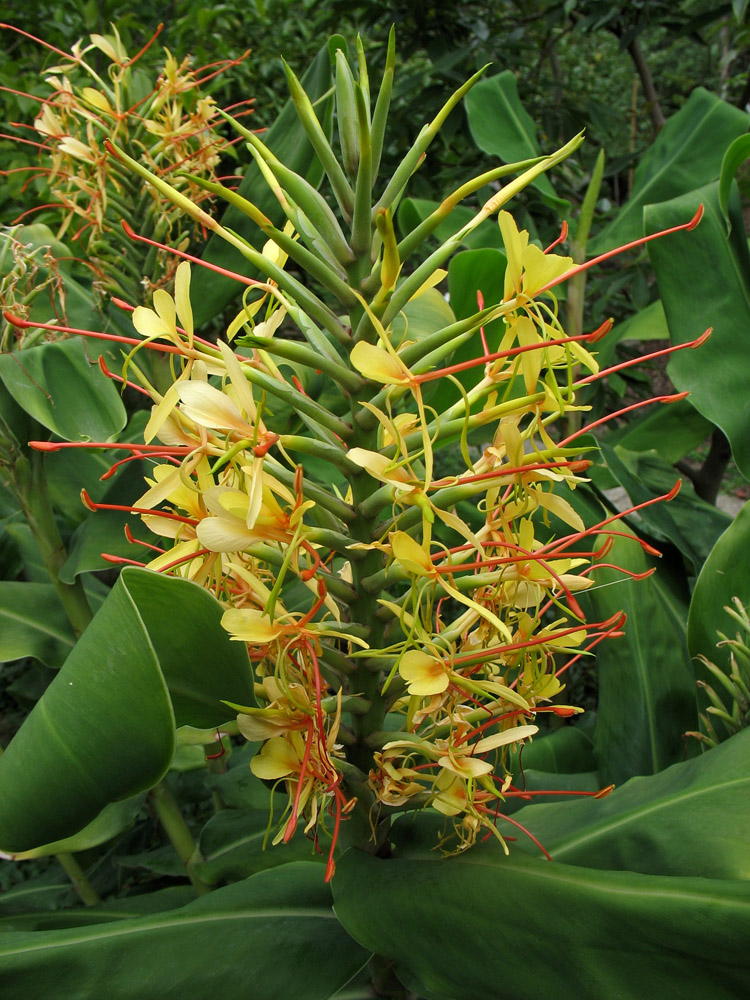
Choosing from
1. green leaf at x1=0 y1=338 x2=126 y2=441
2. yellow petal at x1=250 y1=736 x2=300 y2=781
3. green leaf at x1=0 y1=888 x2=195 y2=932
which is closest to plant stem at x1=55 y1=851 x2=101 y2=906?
green leaf at x1=0 y1=888 x2=195 y2=932

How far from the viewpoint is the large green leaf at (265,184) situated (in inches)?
51.7

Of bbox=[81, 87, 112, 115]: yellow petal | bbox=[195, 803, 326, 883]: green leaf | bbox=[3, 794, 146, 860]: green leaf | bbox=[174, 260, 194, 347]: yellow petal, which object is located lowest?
bbox=[195, 803, 326, 883]: green leaf

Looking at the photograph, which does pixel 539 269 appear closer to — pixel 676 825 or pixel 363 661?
pixel 363 661

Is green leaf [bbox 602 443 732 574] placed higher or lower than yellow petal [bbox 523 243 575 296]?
lower

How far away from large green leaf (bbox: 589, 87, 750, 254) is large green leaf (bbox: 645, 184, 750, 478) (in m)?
0.44

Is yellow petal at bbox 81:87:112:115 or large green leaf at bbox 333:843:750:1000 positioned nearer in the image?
large green leaf at bbox 333:843:750:1000

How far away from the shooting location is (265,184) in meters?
1.34

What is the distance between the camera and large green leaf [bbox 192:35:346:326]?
1312 mm

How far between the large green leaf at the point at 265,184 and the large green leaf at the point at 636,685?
79 centimetres

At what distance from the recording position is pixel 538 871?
2.21ft

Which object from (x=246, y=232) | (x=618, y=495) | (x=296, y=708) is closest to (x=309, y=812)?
(x=296, y=708)

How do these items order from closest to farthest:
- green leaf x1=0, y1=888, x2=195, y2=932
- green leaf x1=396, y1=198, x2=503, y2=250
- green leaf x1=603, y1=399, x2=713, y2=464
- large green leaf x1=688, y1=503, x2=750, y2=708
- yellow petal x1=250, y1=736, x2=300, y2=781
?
yellow petal x1=250, y1=736, x2=300, y2=781, large green leaf x1=688, y1=503, x2=750, y2=708, green leaf x1=0, y1=888, x2=195, y2=932, green leaf x1=396, y1=198, x2=503, y2=250, green leaf x1=603, y1=399, x2=713, y2=464

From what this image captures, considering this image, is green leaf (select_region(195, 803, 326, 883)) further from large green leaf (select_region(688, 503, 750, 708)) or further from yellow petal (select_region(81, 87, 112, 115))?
yellow petal (select_region(81, 87, 112, 115))

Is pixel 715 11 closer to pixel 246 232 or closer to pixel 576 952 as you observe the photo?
pixel 246 232
